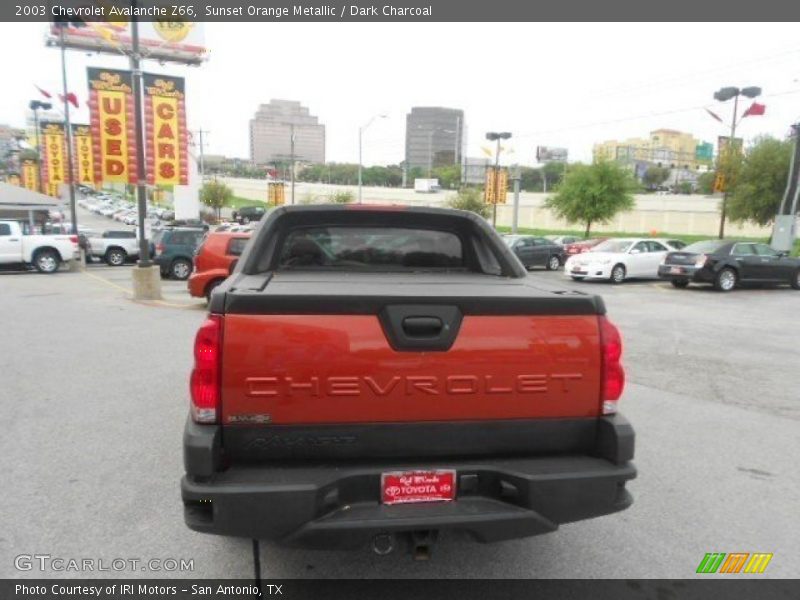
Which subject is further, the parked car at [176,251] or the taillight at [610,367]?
the parked car at [176,251]

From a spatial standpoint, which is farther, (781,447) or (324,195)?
(324,195)

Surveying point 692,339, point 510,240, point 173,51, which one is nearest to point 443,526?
point 692,339

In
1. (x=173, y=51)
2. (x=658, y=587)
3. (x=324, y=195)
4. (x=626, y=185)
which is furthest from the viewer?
(x=324, y=195)

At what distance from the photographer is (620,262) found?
19469 mm

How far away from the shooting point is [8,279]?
18078 millimetres

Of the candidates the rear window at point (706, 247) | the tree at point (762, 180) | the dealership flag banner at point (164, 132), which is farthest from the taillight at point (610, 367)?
the tree at point (762, 180)

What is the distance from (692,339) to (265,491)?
9.25 m

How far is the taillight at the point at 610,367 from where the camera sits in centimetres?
260

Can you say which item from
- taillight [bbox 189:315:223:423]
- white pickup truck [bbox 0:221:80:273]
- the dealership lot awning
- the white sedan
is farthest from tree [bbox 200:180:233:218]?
taillight [bbox 189:315:223:423]

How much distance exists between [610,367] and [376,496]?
3.92ft

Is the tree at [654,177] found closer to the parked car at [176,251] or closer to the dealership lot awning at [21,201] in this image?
the dealership lot awning at [21,201]

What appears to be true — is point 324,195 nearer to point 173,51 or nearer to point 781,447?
point 173,51

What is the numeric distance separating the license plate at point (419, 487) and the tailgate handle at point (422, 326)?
591 millimetres

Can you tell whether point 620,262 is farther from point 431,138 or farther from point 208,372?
point 431,138
